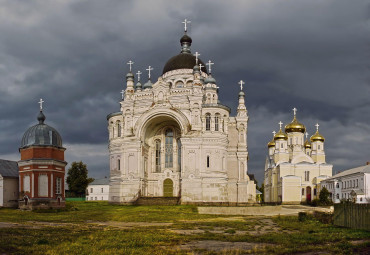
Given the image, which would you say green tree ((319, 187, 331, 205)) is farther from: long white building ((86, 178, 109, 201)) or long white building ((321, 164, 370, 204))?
long white building ((86, 178, 109, 201))

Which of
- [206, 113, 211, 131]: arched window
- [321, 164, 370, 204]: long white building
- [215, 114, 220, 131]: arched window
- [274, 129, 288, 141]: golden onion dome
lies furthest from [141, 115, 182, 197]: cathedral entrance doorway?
[274, 129, 288, 141]: golden onion dome

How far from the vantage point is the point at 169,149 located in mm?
57375

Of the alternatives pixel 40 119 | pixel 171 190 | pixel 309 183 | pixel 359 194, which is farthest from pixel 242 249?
pixel 309 183

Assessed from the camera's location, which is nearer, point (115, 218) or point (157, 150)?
point (115, 218)

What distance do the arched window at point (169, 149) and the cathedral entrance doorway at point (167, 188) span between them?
6.96 feet

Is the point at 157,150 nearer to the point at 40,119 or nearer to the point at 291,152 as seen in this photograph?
the point at 40,119

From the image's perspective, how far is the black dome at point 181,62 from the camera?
6216 cm

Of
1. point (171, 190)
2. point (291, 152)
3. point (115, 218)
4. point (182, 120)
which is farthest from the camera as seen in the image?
point (291, 152)

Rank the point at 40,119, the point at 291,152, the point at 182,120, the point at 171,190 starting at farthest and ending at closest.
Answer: the point at 291,152 → the point at 171,190 → the point at 182,120 → the point at 40,119

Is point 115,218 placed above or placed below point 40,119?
below

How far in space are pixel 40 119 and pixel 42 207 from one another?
9.06 m

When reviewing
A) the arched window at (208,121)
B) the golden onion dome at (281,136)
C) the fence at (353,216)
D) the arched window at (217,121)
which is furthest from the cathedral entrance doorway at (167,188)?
the fence at (353,216)

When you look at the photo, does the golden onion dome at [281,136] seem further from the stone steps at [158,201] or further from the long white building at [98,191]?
the long white building at [98,191]

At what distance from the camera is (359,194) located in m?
57.4
